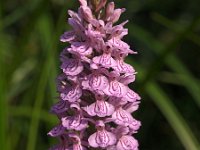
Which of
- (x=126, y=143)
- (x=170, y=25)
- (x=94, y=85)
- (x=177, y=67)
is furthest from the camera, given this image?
(x=177, y=67)

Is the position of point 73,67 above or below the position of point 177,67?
below

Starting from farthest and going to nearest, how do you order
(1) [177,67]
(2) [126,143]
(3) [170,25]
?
(1) [177,67], (3) [170,25], (2) [126,143]

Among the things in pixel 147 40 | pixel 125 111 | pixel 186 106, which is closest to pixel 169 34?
pixel 186 106

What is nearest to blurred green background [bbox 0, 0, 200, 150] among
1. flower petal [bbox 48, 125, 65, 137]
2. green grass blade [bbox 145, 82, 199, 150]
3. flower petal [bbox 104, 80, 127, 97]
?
green grass blade [bbox 145, 82, 199, 150]

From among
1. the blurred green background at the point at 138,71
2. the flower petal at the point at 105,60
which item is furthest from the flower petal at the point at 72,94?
the blurred green background at the point at 138,71

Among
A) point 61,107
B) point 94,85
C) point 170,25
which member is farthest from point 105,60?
point 170,25

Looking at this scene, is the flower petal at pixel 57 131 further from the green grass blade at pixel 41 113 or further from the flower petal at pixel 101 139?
the green grass blade at pixel 41 113

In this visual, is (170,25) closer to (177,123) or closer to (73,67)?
(177,123)
